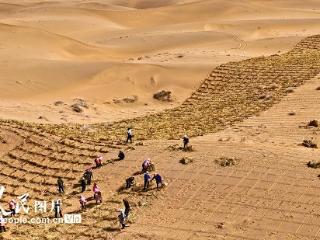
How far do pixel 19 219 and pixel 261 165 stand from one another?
22.0 ft

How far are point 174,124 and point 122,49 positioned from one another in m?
15.3

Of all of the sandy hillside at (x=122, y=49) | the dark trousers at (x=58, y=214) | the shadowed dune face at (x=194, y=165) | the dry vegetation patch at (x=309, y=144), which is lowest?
the dark trousers at (x=58, y=214)

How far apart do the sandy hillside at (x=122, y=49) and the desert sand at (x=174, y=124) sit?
116mm

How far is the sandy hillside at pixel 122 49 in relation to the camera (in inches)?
1022

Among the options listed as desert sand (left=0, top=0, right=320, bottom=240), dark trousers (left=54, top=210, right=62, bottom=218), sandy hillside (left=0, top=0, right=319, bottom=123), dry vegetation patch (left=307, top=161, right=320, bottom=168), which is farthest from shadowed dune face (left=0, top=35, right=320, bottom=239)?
sandy hillside (left=0, top=0, right=319, bottom=123)

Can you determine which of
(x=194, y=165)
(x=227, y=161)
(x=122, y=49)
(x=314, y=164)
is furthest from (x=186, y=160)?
(x=122, y=49)

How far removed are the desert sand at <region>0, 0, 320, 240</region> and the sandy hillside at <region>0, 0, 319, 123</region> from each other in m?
0.12

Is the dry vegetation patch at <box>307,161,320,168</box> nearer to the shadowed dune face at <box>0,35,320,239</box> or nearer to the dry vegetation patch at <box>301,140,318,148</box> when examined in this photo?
the shadowed dune face at <box>0,35,320,239</box>

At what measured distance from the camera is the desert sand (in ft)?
48.0

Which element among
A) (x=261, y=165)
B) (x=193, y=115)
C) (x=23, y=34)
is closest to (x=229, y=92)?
(x=193, y=115)

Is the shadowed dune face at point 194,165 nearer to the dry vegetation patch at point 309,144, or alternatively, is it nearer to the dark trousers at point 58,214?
Answer: the dry vegetation patch at point 309,144

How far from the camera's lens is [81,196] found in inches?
631

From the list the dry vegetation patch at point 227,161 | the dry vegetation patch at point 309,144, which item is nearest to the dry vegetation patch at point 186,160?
the dry vegetation patch at point 227,161

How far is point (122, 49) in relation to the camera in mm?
35969
